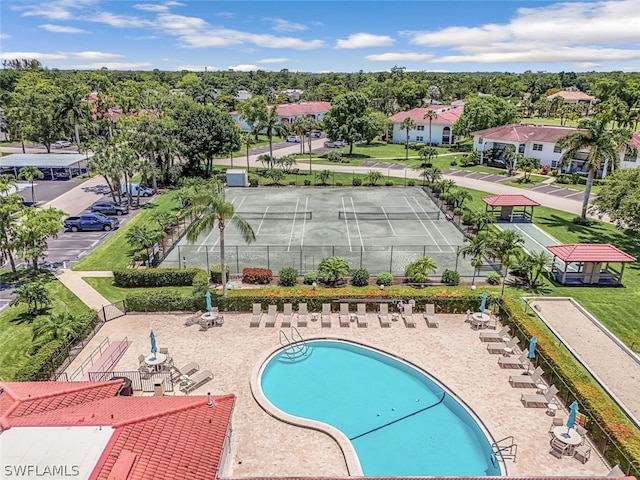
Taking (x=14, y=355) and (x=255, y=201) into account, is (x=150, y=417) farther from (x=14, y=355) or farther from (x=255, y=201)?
(x=255, y=201)

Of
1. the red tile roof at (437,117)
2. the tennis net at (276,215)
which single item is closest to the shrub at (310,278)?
the tennis net at (276,215)

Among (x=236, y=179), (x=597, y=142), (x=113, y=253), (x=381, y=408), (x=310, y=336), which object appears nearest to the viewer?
(x=381, y=408)

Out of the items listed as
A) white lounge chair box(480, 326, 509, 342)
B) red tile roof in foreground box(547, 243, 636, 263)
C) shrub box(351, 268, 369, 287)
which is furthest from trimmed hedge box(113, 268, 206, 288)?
red tile roof in foreground box(547, 243, 636, 263)

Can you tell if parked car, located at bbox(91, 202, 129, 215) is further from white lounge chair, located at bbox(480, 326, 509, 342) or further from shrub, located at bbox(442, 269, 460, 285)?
white lounge chair, located at bbox(480, 326, 509, 342)

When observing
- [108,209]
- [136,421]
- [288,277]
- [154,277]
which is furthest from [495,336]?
[108,209]

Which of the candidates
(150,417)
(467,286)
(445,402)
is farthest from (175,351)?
(467,286)

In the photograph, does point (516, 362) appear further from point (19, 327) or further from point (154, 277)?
point (19, 327)

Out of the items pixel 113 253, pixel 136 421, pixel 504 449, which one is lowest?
pixel 504 449
